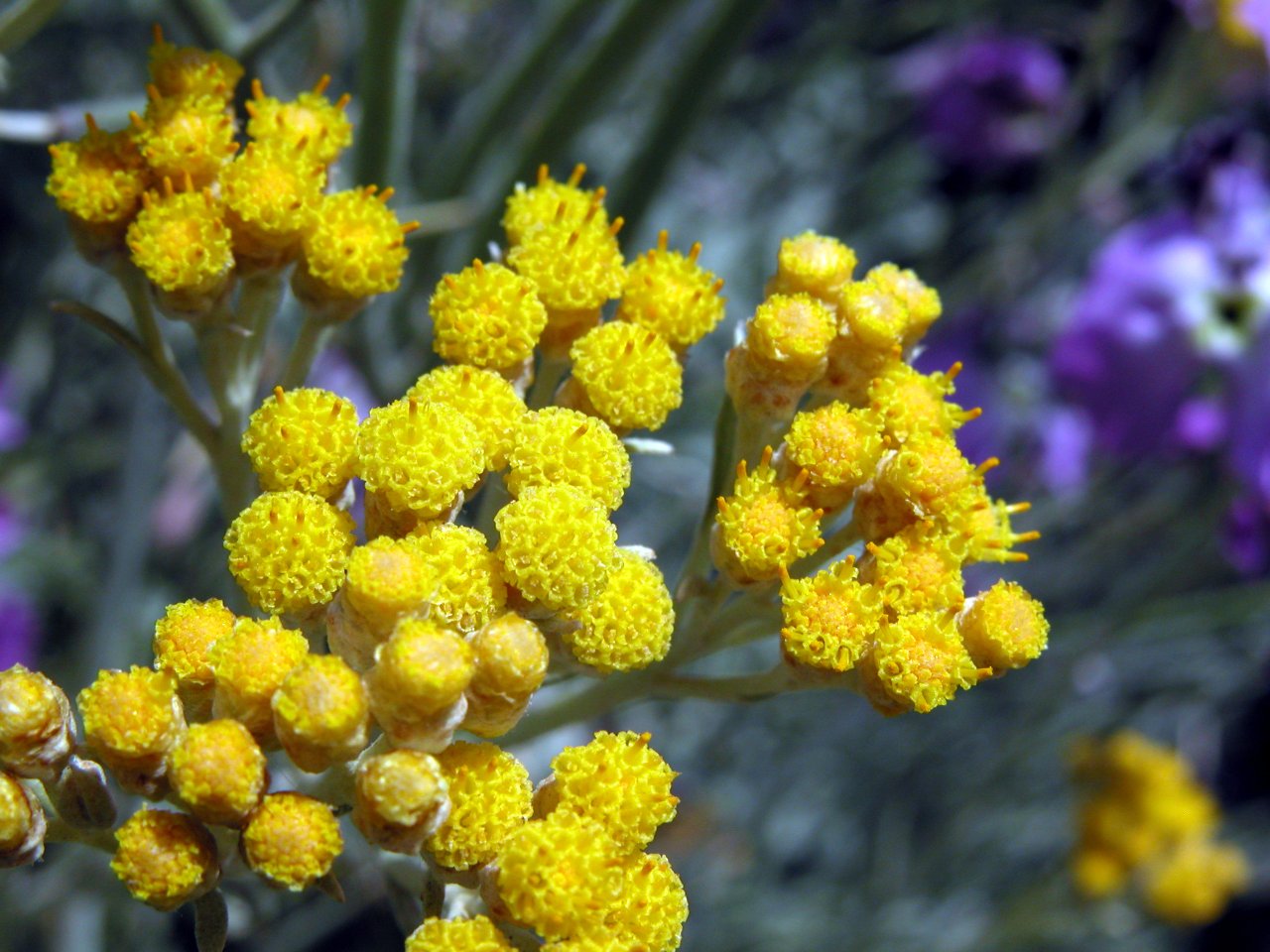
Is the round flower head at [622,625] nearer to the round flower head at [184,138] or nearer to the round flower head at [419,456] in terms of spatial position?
the round flower head at [419,456]

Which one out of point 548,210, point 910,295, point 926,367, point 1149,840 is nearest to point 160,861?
point 548,210

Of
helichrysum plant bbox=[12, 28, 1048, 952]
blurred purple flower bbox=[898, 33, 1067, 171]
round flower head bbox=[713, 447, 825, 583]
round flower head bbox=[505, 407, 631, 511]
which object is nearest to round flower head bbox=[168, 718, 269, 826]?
helichrysum plant bbox=[12, 28, 1048, 952]

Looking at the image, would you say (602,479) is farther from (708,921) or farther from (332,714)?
(708,921)

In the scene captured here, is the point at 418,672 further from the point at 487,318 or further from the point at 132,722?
the point at 487,318

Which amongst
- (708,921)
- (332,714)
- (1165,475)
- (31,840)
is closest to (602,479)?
(332,714)

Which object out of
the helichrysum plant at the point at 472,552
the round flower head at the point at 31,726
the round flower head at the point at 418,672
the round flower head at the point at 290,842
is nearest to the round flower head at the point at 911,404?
the helichrysum plant at the point at 472,552

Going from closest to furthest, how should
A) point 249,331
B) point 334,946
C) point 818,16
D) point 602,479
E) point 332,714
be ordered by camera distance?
point 332,714 < point 602,479 < point 249,331 < point 334,946 < point 818,16
